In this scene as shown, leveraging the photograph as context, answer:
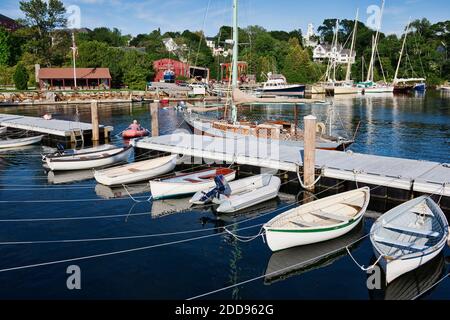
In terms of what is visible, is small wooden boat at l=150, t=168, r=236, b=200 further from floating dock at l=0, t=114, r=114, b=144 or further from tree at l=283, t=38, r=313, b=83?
tree at l=283, t=38, r=313, b=83

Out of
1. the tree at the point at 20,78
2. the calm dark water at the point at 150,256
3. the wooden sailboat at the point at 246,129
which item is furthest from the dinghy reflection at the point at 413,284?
the tree at the point at 20,78

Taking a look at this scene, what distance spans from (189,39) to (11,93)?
292ft

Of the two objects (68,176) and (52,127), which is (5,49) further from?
(68,176)

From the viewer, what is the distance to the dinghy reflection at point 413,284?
13.5 meters

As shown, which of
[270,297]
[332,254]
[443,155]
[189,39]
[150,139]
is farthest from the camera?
[189,39]

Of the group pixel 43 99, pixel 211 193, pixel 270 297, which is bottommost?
pixel 270 297

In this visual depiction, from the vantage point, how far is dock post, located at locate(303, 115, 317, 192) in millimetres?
22219

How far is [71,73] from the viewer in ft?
313

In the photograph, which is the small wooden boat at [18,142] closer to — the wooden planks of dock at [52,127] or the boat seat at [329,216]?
the wooden planks of dock at [52,127]

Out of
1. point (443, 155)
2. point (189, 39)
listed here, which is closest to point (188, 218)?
point (443, 155)

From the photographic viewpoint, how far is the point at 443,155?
35.9 meters

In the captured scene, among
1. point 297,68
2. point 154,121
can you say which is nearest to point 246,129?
point 154,121

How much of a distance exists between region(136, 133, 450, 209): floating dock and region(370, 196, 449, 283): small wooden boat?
128 inches

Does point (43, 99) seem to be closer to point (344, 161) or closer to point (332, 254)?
point (344, 161)
